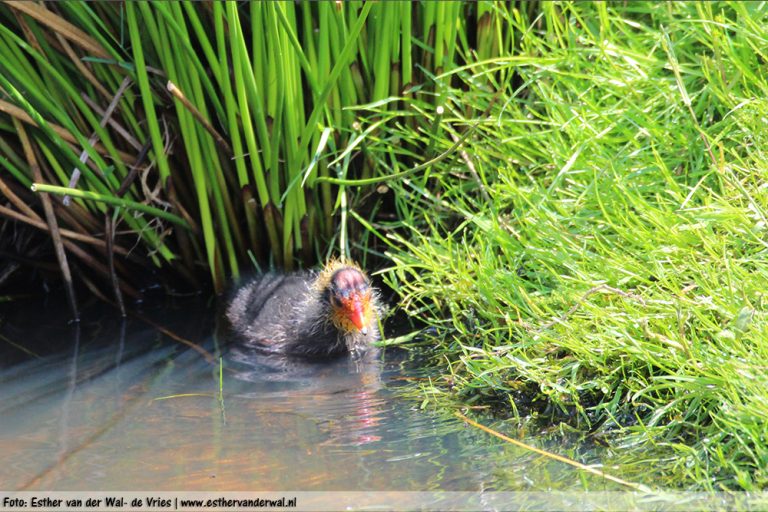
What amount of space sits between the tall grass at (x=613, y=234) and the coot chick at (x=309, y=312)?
0.24 meters

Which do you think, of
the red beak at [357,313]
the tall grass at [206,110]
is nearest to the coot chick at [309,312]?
the red beak at [357,313]

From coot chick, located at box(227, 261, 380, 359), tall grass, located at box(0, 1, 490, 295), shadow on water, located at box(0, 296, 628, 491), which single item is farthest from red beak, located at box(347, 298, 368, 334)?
tall grass, located at box(0, 1, 490, 295)

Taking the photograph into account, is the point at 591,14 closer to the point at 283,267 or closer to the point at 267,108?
the point at 267,108

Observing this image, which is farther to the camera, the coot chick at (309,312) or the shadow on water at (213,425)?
the coot chick at (309,312)

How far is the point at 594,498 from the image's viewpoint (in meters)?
2.28

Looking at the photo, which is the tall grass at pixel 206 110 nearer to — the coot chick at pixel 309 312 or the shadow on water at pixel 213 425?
the coot chick at pixel 309 312

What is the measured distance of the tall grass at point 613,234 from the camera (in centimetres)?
257

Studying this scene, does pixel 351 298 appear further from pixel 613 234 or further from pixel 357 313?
pixel 613 234

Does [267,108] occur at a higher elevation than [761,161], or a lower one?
higher

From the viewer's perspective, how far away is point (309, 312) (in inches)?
159

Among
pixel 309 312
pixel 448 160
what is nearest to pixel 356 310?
pixel 309 312

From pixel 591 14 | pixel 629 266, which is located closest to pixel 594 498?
pixel 629 266

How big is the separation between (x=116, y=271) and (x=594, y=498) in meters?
2.78

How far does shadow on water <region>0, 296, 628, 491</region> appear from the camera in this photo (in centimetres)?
250
